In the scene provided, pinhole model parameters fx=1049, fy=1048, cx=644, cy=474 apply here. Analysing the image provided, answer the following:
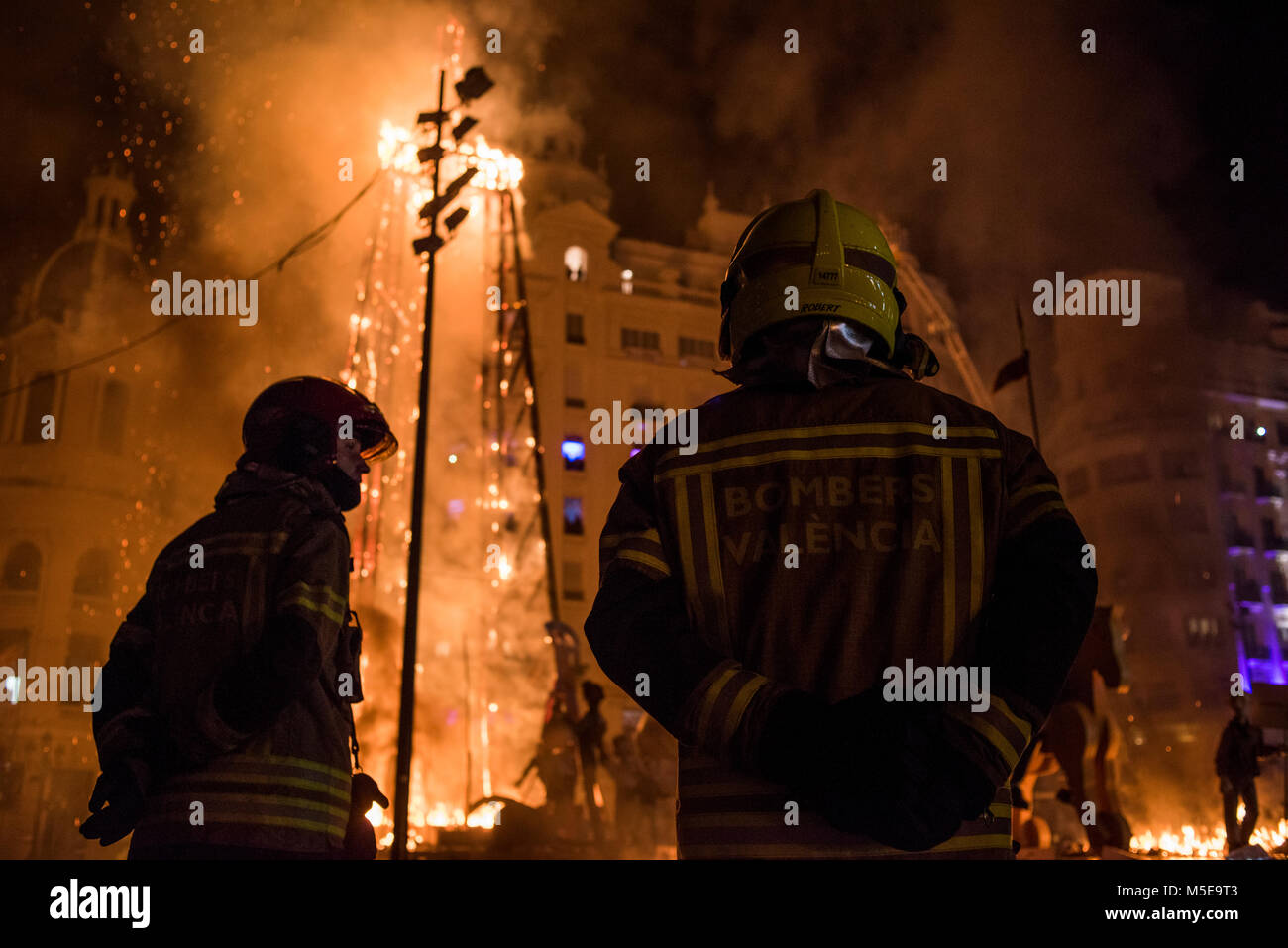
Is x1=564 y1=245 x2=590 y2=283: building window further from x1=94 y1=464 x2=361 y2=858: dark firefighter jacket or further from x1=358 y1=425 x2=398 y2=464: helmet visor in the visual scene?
x1=94 y1=464 x2=361 y2=858: dark firefighter jacket

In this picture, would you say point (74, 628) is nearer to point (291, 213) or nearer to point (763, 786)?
point (291, 213)

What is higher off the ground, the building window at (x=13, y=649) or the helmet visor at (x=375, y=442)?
the building window at (x=13, y=649)

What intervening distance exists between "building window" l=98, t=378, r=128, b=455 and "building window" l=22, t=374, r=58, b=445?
1.33 m

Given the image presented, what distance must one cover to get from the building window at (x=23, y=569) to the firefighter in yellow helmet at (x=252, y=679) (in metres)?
29.4

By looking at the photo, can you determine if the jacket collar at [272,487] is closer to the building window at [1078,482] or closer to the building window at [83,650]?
the building window at [83,650]

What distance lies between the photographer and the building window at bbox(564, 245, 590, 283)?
4553cm

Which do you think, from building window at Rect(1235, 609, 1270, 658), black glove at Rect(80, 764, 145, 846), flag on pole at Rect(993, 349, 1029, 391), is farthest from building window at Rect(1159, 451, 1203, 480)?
black glove at Rect(80, 764, 145, 846)

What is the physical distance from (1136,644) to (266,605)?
168ft

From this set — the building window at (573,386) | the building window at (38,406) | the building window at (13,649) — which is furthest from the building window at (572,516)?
the building window at (13,649)

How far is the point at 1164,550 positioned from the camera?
4997 centimetres

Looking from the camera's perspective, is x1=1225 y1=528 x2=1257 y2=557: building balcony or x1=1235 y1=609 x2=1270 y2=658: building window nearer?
x1=1235 y1=609 x2=1270 y2=658: building window

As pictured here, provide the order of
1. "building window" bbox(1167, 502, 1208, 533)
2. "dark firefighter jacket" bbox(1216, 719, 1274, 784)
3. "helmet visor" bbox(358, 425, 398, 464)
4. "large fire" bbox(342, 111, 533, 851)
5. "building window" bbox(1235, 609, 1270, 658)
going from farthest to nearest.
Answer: "building window" bbox(1167, 502, 1208, 533), "building window" bbox(1235, 609, 1270, 658), "large fire" bbox(342, 111, 533, 851), "dark firefighter jacket" bbox(1216, 719, 1274, 784), "helmet visor" bbox(358, 425, 398, 464)

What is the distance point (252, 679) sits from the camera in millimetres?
3209

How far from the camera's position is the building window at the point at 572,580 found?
41000 mm
